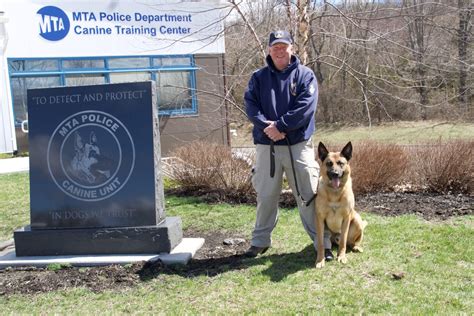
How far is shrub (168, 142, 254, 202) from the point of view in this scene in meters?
8.36

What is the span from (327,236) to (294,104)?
4.38ft

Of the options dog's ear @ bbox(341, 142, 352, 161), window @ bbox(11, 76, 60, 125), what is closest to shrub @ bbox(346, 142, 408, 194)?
dog's ear @ bbox(341, 142, 352, 161)

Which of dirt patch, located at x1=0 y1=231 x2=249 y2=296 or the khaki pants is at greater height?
the khaki pants

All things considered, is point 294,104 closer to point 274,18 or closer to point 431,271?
point 431,271

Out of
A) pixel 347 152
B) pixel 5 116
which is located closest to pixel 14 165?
Answer: pixel 5 116

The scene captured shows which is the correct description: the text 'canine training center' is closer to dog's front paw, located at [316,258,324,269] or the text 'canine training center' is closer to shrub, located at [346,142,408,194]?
shrub, located at [346,142,408,194]

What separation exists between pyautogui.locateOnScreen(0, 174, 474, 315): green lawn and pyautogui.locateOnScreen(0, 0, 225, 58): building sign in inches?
410

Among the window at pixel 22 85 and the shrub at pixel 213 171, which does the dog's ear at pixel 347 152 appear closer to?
the shrub at pixel 213 171

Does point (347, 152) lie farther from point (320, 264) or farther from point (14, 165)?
point (14, 165)

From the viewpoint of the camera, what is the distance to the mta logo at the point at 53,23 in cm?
1535

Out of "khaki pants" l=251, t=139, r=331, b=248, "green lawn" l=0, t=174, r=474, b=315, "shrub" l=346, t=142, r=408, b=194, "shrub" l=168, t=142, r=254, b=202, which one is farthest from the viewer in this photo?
"shrub" l=168, t=142, r=254, b=202

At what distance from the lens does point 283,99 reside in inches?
191

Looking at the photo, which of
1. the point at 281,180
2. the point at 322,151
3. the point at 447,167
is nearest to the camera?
the point at 322,151

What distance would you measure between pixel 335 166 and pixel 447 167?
3.80 metres
